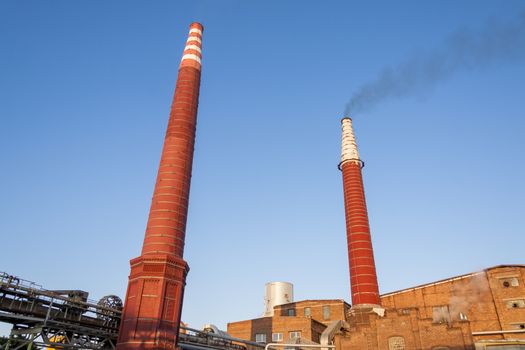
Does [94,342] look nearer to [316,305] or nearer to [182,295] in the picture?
[182,295]

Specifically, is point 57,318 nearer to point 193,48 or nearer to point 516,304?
point 193,48

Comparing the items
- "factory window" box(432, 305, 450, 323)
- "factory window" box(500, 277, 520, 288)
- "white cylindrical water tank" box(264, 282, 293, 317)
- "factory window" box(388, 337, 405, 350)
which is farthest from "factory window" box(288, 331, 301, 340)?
"factory window" box(500, 277, 520, 288)

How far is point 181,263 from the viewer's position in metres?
21.9

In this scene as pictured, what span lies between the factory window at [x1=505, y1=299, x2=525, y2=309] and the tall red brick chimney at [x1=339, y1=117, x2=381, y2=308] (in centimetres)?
985

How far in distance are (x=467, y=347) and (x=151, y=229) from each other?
1931 centimetres

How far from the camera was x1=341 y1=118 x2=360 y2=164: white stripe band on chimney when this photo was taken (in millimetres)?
38125

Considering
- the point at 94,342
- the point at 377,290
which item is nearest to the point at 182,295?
the point at 94,342

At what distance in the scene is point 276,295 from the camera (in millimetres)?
49250

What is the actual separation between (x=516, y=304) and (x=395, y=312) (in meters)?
10.9

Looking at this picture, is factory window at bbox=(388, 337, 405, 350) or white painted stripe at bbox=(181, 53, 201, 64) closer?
factory window at bbox=(388, 337, 405, 350)

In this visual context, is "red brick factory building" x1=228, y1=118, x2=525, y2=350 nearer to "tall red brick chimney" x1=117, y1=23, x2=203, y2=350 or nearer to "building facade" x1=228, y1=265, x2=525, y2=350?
"building facade" x1=228, y1=265, x2=525, y2=350

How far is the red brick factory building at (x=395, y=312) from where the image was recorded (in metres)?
26.1

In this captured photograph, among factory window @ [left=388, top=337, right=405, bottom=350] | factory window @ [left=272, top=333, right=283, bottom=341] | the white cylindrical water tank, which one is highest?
the white cylindrical water tank

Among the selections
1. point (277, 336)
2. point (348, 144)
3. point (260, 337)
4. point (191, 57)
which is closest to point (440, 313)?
point (277, 336)
